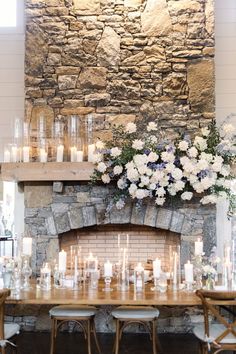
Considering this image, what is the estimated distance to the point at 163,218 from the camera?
5656 millimetres

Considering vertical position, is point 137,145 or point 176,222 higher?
point 137,145

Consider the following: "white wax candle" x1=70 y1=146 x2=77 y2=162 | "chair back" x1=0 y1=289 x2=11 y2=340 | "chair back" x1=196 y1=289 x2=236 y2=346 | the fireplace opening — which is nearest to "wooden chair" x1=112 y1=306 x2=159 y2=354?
"chair back" x1=196 y1=289 x2=236 y2=346

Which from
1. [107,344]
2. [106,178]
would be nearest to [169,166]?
[106,178]

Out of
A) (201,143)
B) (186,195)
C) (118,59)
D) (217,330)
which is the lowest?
(217,330)

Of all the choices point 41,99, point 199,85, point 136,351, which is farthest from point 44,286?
point 199,85

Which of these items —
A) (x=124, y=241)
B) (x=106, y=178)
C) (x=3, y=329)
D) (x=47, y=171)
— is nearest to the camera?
(x=3, y=329)

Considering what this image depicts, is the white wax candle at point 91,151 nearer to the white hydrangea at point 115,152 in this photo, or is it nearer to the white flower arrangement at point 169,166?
the white flower arrangement at point 169,166

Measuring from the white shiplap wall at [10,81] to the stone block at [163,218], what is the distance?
6.65 feet

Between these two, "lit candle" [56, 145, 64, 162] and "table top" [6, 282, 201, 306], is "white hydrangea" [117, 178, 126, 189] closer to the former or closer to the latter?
"lit candle" [56, 145, 64, 162]

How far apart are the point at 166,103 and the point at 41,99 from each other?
55.3 inches

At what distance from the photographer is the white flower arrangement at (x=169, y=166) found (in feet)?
16.9

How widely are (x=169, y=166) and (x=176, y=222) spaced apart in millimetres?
803

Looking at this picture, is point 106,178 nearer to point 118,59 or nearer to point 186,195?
point 186,195

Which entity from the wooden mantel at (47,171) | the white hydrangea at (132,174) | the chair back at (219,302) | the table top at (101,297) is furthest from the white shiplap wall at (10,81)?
the chair back at (219,302)
